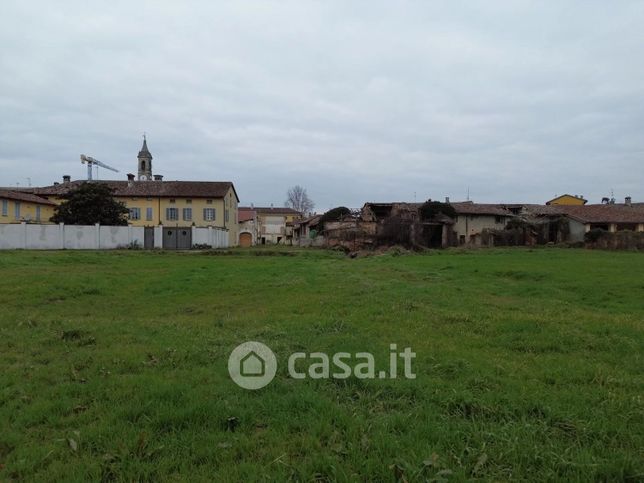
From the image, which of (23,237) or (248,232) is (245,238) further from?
(23,237)

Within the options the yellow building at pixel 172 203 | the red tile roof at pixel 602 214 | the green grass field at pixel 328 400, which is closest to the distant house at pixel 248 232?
the yellow building at pixel 172 203

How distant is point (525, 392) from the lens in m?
4.28

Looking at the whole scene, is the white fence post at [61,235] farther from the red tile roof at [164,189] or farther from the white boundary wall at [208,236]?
the red tile roof at [164,189]

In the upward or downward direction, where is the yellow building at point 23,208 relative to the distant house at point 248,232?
upward

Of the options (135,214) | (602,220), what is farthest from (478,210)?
(135,214)

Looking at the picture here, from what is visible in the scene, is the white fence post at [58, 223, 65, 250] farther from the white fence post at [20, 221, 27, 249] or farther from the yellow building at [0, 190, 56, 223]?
the yellow building at [0, 190, 56, 223]

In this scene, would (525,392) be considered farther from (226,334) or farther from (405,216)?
(405,216)

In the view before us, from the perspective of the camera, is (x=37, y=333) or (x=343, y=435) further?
(x=37, y=333)

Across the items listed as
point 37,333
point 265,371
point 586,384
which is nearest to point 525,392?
point 586,384

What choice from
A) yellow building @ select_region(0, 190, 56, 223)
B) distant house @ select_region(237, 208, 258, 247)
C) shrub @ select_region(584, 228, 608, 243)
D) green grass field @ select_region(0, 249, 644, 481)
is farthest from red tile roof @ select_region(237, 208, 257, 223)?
green grass field @ select_region(0, 249, 644, 481)

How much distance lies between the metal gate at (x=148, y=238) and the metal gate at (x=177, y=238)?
1.24 m

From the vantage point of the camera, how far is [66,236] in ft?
119

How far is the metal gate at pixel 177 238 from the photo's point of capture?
41906mm

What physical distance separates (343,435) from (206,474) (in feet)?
3.56
